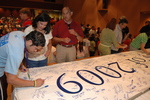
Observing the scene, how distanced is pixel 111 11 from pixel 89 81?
5893 millimetres

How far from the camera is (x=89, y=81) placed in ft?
4.02

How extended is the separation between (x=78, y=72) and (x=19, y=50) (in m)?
0.76

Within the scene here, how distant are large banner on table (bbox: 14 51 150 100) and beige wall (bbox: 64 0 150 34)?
4.21 metres

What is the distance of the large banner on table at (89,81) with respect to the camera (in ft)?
3.27

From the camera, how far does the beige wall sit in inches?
204

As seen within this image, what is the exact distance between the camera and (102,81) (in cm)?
124

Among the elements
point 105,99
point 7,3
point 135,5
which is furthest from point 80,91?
point 7,3

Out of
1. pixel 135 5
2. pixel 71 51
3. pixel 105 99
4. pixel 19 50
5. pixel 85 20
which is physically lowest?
pixel 105 99

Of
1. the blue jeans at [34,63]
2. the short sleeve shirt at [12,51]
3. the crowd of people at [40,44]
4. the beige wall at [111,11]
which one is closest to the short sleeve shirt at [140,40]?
the crowd of people at [40,44]

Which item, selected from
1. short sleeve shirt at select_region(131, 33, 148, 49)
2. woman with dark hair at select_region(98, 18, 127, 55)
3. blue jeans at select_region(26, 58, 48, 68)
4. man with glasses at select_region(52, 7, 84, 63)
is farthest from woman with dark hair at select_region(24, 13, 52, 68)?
short sleeve shirt at select_region(131, 33, 148, 49)

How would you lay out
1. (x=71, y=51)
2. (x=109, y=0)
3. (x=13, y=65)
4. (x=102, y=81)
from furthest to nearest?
(x=109, y=0), (x=71, y=51), (x=102, y=81), (x=13, y=65)

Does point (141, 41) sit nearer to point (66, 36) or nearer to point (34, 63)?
point (66, 36)

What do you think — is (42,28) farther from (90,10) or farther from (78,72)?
(90,10)

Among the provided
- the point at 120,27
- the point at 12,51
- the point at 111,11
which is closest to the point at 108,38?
the point at 120,27
